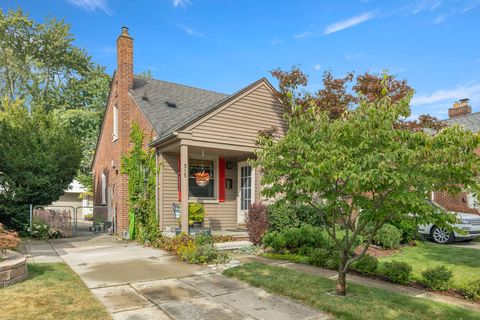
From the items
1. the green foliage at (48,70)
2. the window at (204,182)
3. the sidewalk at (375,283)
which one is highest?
the green foliage at (48,70)

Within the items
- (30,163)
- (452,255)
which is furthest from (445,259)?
(30,163)

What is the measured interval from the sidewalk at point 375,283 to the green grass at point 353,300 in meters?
0.34

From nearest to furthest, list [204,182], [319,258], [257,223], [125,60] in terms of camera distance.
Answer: [319,258] → [257,223] → [204,182] → [125,60]

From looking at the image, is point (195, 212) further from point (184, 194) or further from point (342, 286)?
point (342, 286)

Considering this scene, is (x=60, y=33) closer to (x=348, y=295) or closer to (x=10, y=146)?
(x=10, y=146)

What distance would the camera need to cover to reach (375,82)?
39.4ft

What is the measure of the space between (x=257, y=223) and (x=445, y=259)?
16.2 ft

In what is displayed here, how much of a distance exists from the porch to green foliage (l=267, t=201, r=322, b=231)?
1.49m

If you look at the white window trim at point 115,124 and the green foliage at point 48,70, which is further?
the green foliage at point 48,70

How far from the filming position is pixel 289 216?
34.0 feet

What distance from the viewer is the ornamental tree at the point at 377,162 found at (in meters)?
3.97

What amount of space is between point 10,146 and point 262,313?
13444 mm

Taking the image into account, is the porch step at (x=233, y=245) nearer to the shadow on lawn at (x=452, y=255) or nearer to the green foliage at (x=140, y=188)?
the green foliage at (x=140, y=188)

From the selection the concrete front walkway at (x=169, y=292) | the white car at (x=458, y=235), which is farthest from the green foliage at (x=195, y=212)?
the white car at (x=458, y=235)
